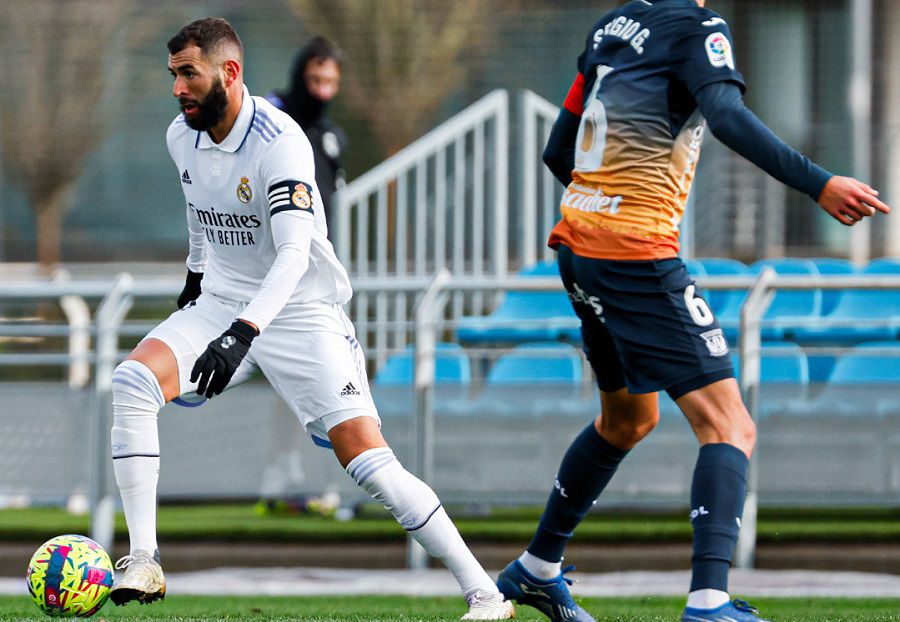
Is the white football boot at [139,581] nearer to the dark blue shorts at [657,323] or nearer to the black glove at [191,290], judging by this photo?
the black glove at [191,290]

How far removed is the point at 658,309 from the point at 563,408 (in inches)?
158

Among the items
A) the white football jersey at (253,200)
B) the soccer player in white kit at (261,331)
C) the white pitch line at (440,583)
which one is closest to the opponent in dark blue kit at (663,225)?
the soccer player in white kit at (261,331)

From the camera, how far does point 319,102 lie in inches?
373

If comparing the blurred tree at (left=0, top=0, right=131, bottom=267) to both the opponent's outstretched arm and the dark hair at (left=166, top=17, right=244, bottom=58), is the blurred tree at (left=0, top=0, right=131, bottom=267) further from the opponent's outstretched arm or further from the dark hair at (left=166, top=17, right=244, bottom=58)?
the opponent's outstretched arm

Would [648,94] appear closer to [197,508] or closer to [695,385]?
[695,385]

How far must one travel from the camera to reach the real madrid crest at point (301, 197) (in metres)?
5.37

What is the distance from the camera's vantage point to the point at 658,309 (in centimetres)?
479

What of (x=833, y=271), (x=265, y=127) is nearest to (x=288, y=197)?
(x=265, y=127)

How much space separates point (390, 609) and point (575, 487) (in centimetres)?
183

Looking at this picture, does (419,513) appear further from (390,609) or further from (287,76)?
(287,76)

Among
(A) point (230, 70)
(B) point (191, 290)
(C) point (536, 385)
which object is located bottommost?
(C) point (536, 385)

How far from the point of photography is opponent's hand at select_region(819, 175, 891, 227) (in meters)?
4.38

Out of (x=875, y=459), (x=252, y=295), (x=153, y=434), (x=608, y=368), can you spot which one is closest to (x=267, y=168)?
(x=252, y=295)

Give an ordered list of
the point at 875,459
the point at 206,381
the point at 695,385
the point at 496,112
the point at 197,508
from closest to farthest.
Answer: the point at 695,385
the point at 206,381
the point at 875,459
the point at 197,508
the point at 496,112
